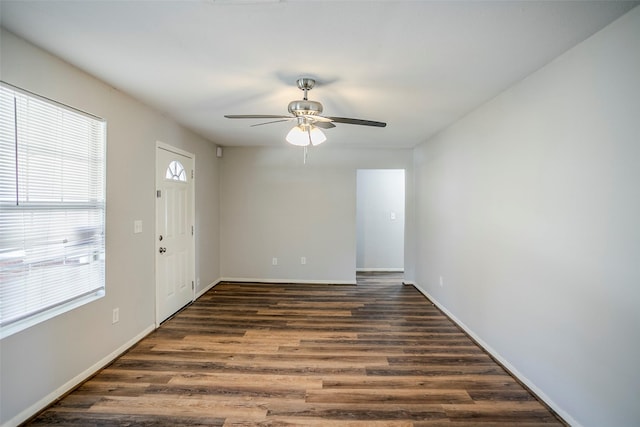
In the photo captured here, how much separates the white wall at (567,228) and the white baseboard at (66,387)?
3441mm

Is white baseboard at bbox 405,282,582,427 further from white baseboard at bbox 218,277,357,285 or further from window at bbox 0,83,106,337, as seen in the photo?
window at bbox 0,83,106,337

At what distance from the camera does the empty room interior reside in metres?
1.57

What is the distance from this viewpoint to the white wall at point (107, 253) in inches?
69.1

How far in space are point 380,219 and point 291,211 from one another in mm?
2003

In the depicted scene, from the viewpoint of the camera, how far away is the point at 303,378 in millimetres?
2262

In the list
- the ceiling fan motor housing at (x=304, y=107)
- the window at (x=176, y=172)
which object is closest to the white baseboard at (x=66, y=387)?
the window at (x=176, y=172)

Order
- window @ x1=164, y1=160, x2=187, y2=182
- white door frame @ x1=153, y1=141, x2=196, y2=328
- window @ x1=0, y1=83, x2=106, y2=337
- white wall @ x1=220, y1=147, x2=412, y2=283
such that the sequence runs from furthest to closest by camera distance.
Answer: white wall @ x1=220, y1=147, x2=412, y2=283 → window @ x1=164, y1=160, x2=187, y2=182 → white door frame @ x1=153, y1=141, x2=196, y2=328 → window @ x1=0, y1=83, x2=106, y2=337

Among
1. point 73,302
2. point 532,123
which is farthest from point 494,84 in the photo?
point 73,302

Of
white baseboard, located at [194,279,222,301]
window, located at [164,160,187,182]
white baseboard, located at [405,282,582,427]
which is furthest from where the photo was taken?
white baseboard, located at [194,279,222,301]

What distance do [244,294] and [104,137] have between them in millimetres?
2845

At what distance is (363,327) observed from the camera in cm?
325

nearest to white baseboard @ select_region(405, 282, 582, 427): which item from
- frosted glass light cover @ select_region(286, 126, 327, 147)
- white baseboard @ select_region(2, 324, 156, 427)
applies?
frosted glass light cover @ select_region(286, 126, 327, 147)

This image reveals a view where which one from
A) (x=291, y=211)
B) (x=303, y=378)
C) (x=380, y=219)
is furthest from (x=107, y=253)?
(x=380, y=219)

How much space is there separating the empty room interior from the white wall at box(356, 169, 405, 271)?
2.29 meters
